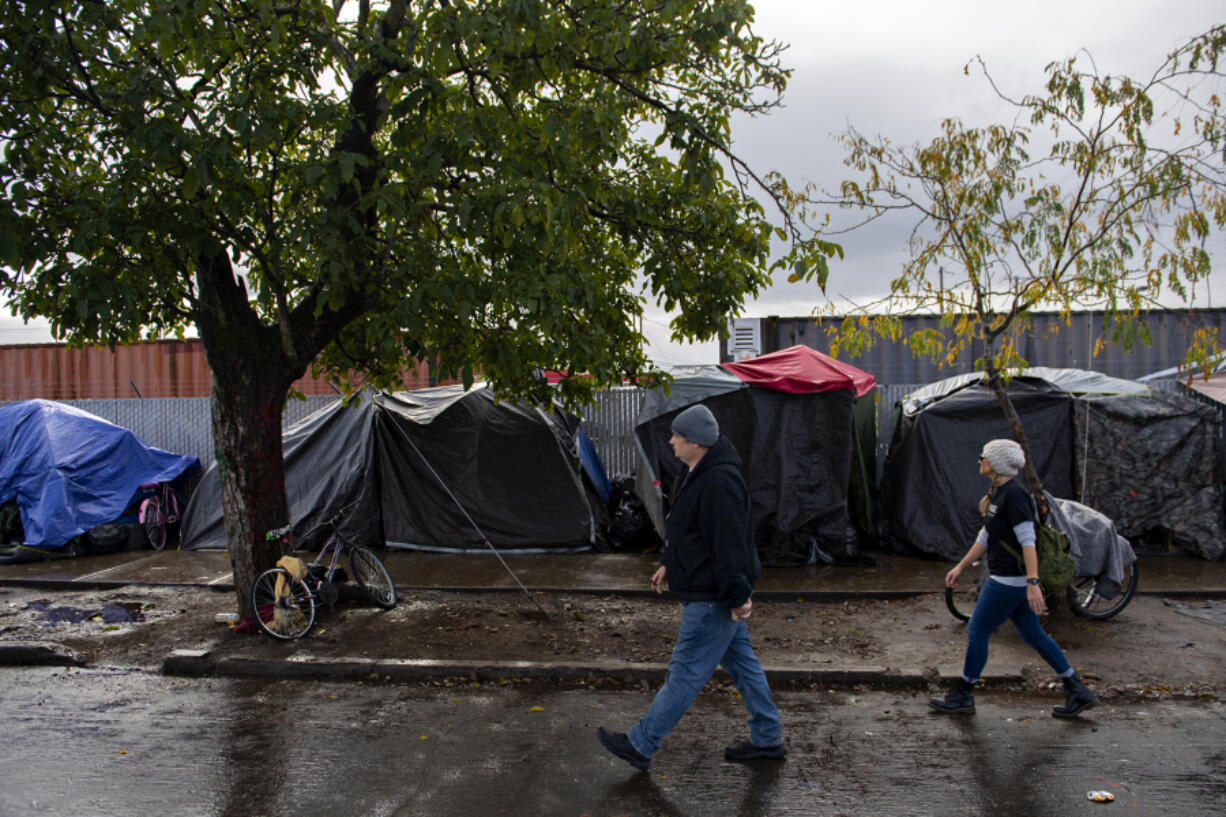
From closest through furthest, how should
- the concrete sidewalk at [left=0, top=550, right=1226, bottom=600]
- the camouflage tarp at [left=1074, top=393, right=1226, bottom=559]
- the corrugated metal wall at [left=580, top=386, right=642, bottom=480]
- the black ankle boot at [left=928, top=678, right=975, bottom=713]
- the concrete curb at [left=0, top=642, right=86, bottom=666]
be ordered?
the black ankle boot at [left=928, top=678, right=975, bottom=713] → the concrete curb at [left=0, top=642, right=86, bottom=666] → the concrete sidewalk at [left=0, top=550, right=1226, bottom=600] → the camouflage tarp at [left=1074, top=393, right=1226, bottom=559] → the corrugated metal wall at [left=580, top=386, right=642, bottom=480]

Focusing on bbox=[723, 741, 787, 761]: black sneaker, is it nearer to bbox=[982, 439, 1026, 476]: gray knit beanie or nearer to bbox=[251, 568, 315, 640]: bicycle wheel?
bbox=[982, 439, 1026, 476]: gray knit beanie

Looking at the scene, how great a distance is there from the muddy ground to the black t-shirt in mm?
1223

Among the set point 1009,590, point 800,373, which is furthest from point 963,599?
point 800,373

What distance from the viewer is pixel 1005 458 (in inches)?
Answer: 219

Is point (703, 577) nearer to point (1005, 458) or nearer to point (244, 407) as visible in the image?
point (1005, 458)

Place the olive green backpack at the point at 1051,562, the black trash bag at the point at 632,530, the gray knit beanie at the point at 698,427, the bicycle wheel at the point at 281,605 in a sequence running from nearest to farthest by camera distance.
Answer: the gray knit beanie at the point at 698,427, the olive green backpack at the point at 1051,562, the bicycle wheel at the point at 281,605, the black trash bag at the point at 632,530

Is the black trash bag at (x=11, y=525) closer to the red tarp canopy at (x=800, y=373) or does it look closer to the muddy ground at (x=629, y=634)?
the muddy ground at (x=629, y=634)

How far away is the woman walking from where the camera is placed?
17.7ft

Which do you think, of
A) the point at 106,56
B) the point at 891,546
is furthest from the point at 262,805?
the point at 891,546

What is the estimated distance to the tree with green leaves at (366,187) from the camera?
6.14 m

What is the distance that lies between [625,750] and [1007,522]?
111 inches

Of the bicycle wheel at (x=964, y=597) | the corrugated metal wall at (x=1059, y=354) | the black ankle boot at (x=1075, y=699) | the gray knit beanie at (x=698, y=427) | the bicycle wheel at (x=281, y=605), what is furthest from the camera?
the corrugated metal wall at (x=1059, y=354)

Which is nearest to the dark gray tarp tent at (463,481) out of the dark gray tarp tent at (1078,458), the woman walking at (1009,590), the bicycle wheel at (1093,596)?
the dark gray tarp tent at (1078,458)

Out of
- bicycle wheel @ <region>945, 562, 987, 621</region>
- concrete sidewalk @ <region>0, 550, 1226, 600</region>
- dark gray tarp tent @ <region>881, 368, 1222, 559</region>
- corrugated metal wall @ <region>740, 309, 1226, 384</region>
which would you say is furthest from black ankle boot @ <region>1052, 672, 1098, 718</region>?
corrugated metal wall @ <region>740, 309, 1226, 384</region>
